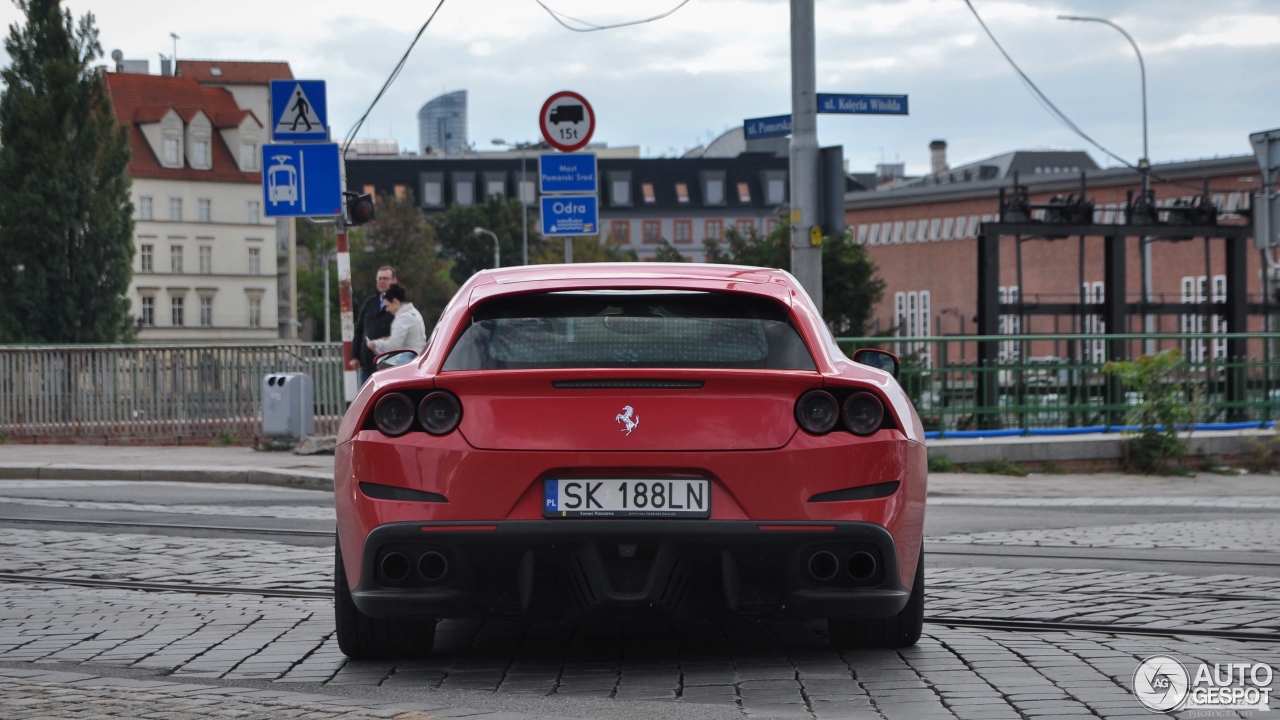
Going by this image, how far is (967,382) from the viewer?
17.0m

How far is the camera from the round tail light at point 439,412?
5.43m

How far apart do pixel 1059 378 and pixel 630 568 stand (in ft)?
42.5

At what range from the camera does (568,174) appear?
52.0ft

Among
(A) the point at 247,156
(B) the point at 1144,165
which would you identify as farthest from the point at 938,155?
(B) the point at 1144,165

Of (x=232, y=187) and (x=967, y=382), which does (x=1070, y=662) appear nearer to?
(x=967, y=382)

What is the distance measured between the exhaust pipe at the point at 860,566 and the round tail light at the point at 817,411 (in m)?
0.43

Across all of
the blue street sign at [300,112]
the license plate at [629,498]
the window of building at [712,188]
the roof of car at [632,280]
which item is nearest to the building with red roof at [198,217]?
the window of building at [712,188]

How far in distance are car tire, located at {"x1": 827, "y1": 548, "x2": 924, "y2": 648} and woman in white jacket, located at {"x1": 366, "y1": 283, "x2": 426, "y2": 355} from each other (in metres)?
10.1

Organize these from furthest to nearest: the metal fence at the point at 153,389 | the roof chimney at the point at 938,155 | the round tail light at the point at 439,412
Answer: the roof chimney at the point at 938,155 → the metal fence at the point at 153,389 → the round tail light at the point at 439,412

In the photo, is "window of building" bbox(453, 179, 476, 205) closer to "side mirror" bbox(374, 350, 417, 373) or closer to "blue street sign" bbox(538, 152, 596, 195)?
"blue street sign" bbox(538, 152, 596, 195)

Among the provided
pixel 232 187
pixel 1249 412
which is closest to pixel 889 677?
pixel 1249 412

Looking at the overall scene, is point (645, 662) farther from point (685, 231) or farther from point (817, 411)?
point (685, 231)

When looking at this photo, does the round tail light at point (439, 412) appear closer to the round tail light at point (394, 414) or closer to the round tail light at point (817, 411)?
the round tail light at point (394, 414)

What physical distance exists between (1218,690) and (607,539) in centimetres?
194
